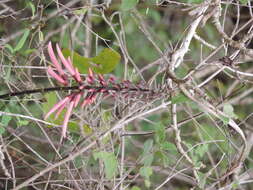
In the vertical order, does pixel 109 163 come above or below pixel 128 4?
below

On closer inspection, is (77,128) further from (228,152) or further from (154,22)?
(154,22)

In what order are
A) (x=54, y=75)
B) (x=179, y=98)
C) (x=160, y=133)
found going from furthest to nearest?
(x=160, y=133)
(x=179, y=98)
(x=54, y=75)

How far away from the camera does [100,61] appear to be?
3.42 ft

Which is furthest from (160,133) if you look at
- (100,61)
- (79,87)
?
(79,87)

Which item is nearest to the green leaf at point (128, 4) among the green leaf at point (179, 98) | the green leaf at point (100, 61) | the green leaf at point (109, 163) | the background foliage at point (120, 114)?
the background foliage at point (120, 114)

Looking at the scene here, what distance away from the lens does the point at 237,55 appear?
1.13 m

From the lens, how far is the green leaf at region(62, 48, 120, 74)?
3.38 feet

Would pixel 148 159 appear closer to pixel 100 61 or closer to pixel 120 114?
pixel 120 114

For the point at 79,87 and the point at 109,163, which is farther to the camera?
the point at 109,163

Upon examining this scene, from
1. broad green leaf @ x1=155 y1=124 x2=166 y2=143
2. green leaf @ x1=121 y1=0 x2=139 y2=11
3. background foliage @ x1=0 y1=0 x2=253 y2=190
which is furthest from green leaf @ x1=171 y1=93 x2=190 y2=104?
green leaf @ x1=121 y1=0 x2=139 y2=11

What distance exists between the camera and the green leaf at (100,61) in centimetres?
103

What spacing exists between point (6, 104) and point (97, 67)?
A: 1.12 ft

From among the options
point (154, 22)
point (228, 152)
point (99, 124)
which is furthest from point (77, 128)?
point (154, 22)

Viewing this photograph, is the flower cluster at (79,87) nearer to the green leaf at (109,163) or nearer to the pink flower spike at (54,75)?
the pink flower spike at (54,75)
